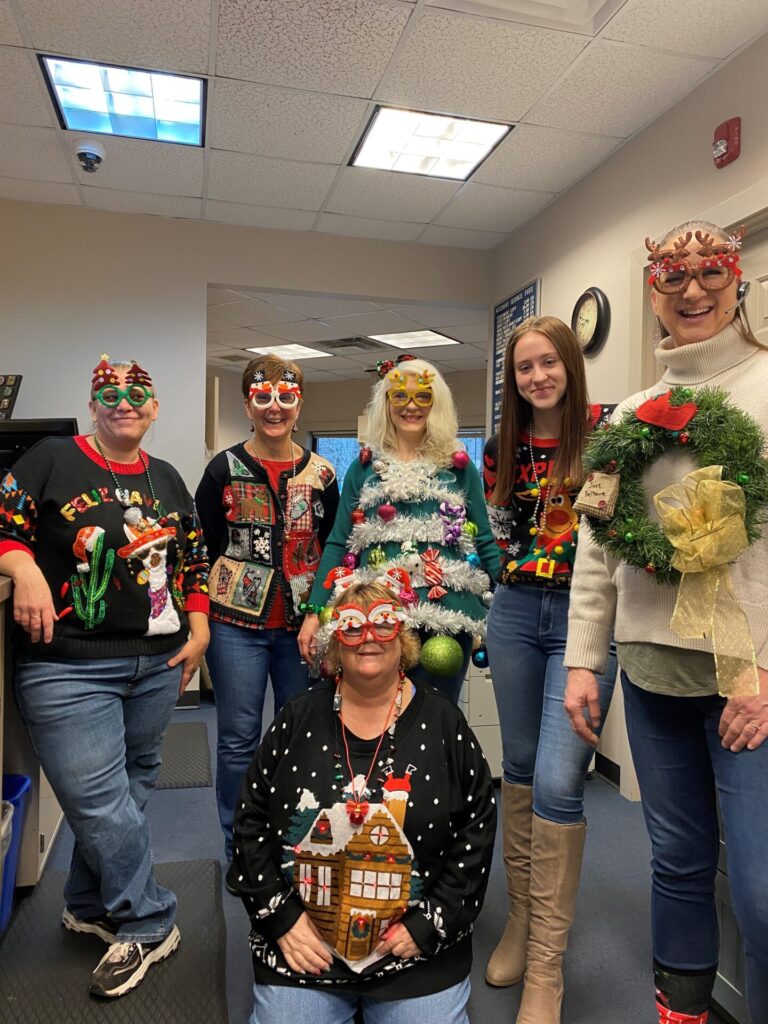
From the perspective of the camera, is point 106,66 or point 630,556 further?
point 106,66

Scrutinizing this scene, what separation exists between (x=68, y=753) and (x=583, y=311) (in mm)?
2854

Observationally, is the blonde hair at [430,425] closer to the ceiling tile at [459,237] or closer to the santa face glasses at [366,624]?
the santa face glasses at [366,624]

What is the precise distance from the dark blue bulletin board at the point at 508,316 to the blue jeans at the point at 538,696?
2302 mm

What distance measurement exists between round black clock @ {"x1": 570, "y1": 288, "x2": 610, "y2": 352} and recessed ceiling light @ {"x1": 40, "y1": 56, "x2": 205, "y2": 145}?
1848mm

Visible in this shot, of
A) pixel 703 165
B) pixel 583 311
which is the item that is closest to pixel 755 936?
pixel 703 165

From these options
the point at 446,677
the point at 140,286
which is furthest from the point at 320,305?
the point at 446,677

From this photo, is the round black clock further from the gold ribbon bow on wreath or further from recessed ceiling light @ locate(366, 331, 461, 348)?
recessed ceiling light @ locate(366, 331, 461, 348)

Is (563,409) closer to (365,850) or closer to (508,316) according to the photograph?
(365,850)

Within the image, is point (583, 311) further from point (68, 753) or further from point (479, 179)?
point (68, 753)

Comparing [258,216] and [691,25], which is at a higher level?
[258,216]

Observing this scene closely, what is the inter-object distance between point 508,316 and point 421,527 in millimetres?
2902

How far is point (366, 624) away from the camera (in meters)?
1.41

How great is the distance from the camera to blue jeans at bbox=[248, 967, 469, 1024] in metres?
1.30

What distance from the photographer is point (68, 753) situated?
60.3 inches
